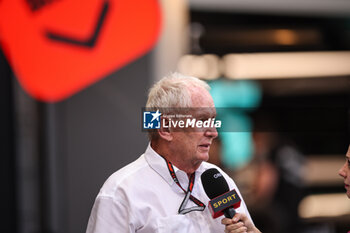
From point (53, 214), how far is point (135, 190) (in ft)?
6.00

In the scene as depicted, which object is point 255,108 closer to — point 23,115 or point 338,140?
point 338,140

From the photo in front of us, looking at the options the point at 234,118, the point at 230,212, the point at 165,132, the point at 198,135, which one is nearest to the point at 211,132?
the point at 198,135

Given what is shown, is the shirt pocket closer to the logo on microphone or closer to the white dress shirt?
the white dress shirt

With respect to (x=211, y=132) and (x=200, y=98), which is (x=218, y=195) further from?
(x=200, y=98)

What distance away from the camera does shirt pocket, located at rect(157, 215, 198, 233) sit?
167 centimetres

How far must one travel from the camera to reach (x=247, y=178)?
395cm

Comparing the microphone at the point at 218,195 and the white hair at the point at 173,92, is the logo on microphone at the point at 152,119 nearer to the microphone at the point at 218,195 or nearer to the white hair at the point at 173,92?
the white hair at the point at 173,92

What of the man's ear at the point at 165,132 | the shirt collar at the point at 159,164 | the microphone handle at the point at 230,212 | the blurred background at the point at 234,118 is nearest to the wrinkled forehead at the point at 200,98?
the man's ear at the point at 165,132

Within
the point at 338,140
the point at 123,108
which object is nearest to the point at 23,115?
the point at 123,108

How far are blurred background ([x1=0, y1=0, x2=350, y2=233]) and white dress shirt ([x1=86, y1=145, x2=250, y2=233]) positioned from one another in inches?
41.8

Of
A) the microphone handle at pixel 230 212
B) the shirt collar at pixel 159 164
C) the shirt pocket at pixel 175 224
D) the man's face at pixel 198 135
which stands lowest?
the shirt pocket at pixel 175 224

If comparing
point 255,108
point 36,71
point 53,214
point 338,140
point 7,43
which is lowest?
point 53,214

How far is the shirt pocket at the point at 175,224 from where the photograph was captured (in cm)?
167

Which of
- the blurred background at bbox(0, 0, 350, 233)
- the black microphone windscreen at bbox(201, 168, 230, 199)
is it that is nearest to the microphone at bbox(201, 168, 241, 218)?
the black microphone windscreen at bbox(201, 168, 230, 199)
